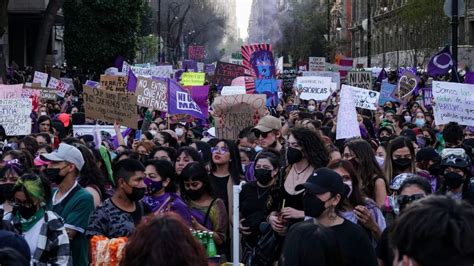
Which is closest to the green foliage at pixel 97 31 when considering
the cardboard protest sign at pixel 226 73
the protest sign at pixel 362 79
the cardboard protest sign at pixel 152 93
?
the cardboard protest sign at pixel 226 73

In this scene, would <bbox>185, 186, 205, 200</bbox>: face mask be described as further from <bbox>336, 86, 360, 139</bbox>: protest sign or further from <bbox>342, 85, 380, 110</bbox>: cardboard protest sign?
<bbox>342, 85, 380, 110</bbox>: cardboard protest sign

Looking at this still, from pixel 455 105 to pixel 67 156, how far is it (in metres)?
7.60

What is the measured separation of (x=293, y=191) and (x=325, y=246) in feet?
6.81

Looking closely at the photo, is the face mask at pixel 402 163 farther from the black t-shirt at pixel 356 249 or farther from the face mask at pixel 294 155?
the black t-shirt at pixel 356 249

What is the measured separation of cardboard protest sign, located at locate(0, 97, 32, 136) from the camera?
13.3 meters

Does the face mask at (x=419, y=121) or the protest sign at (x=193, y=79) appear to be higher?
the protest sign at (x=193, y=79)

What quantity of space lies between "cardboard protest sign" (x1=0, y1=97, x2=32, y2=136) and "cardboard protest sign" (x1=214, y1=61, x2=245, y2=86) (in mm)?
8485

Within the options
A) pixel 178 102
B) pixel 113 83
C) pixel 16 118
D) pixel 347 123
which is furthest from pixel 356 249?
pixel 113 83

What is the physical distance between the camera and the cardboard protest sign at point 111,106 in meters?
12.8

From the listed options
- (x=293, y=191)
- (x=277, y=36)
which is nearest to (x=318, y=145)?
(x=293, y=191)

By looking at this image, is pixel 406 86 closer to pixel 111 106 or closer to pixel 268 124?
pixel 111 106

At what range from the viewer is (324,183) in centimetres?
512

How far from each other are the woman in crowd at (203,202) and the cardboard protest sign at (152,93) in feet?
27.4

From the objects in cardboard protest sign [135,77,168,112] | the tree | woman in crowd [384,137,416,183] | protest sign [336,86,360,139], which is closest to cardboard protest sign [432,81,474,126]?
protest sign [336,86,360,139]
